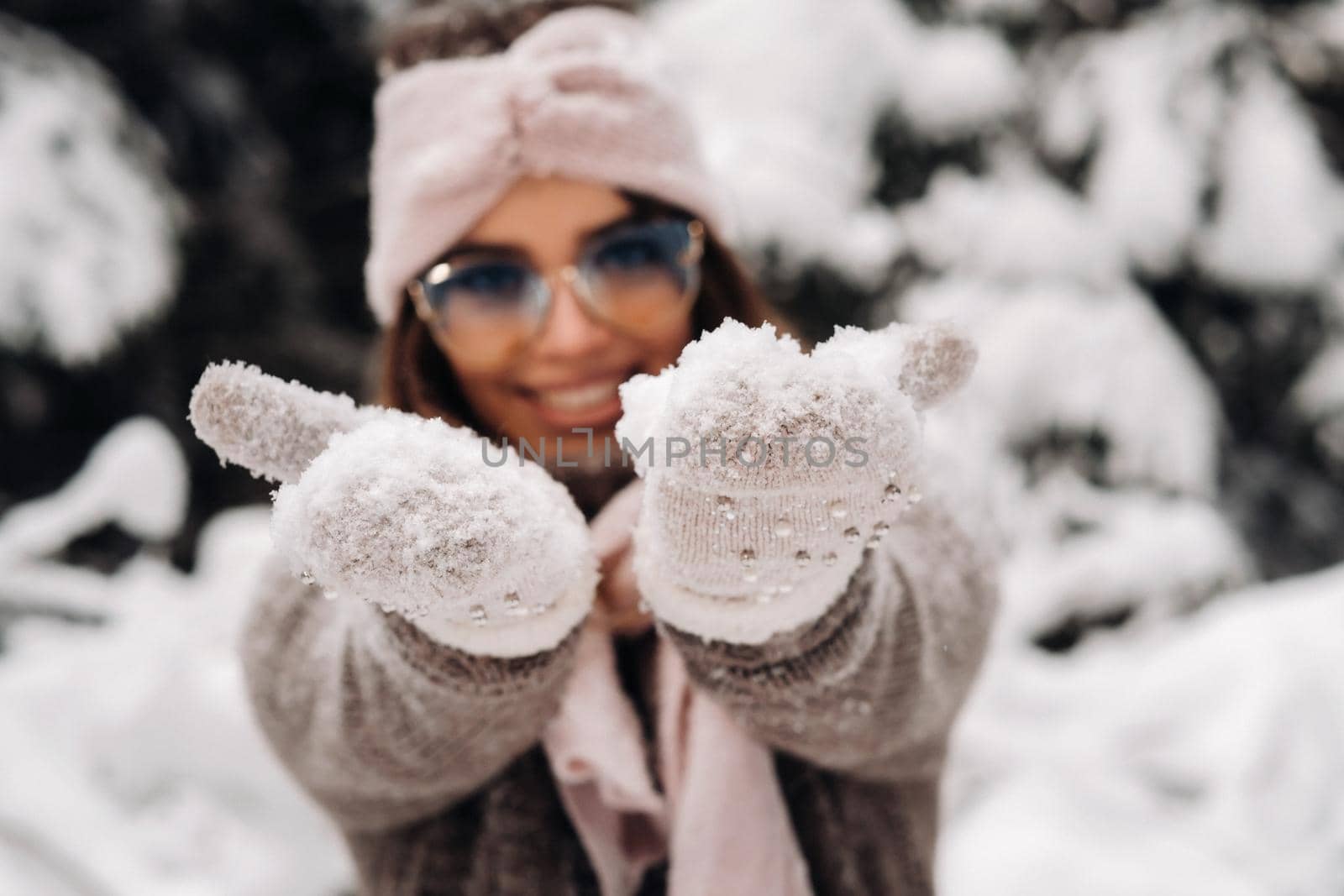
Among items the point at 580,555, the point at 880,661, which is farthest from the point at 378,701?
the point at 880,661

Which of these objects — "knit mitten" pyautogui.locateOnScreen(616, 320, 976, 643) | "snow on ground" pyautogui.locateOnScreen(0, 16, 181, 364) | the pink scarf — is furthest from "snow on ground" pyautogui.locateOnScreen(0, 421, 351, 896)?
"knit mitten" pyautogui.locateOnScreen(616, 320, 976, 643)

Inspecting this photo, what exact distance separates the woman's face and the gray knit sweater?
0.07m

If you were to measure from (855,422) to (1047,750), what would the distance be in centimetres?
118

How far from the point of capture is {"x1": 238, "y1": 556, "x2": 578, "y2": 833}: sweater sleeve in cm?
50

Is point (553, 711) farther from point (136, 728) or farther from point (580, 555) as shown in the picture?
point (136, 728)

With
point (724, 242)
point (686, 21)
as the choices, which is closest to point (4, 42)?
point (686, 21)

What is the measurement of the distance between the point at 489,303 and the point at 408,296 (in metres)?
0.14

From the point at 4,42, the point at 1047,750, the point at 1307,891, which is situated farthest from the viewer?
the point at 4,42

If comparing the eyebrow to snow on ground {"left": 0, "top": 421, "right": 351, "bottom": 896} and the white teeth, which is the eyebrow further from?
snow on ground {"left": 0, "top": 421, "right": 351, "bottom": 896}

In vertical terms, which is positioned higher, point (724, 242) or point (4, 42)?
point (724, 242)

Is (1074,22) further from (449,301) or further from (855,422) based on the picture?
(855,422)

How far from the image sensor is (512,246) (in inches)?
27.7

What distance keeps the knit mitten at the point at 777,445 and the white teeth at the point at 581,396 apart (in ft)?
1.02

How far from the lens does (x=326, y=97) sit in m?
2.01
